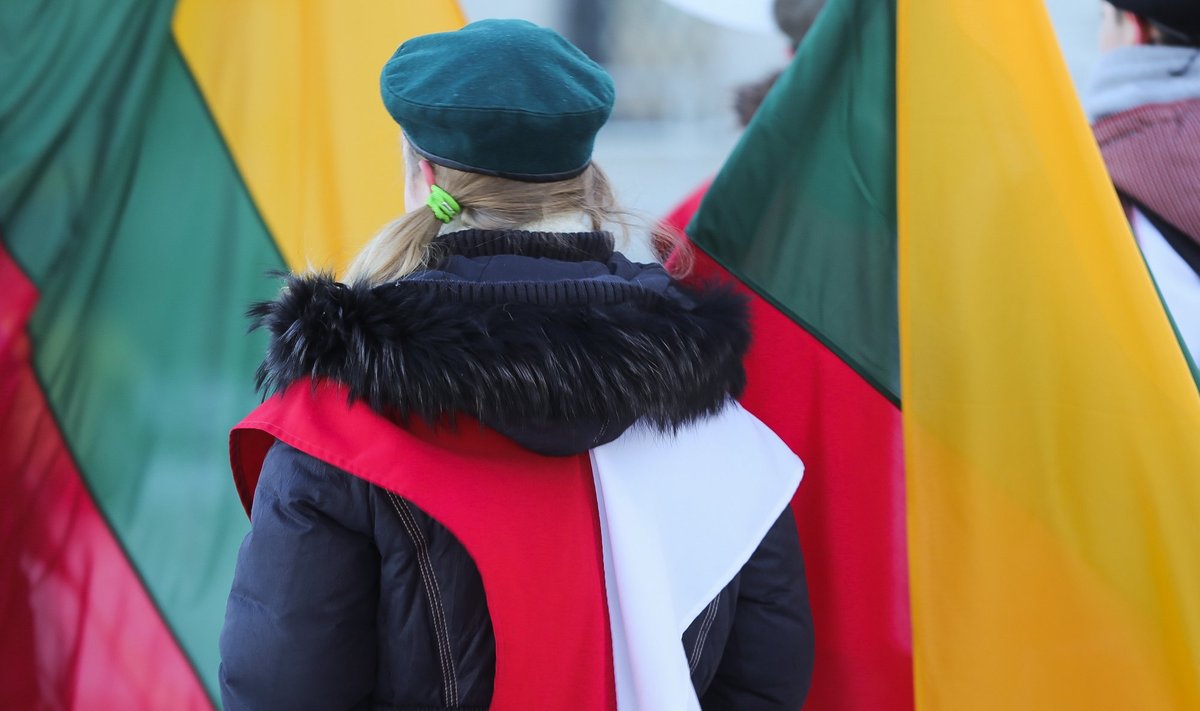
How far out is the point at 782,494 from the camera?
145cm

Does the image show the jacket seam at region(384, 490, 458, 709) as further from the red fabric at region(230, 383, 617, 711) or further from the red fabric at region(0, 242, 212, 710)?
the red fabric at region(0, 242, 212, 710)

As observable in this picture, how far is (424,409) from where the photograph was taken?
3.69ft

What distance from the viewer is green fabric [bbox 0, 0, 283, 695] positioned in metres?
1.80

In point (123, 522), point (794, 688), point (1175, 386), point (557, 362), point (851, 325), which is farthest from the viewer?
point (123, 522)

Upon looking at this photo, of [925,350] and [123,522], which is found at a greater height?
[925,350]

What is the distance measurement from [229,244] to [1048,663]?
1671mm

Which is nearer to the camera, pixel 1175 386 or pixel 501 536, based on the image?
pixel 501 536

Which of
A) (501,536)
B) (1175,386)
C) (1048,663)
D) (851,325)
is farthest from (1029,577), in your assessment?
(501,536)

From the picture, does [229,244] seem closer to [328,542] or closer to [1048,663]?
[328,542]

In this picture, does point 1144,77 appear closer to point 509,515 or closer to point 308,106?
point 509,515

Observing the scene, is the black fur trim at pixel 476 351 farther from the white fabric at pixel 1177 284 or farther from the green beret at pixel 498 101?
the white fabric at pixel 1177 284

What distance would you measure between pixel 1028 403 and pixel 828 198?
477 millimetres

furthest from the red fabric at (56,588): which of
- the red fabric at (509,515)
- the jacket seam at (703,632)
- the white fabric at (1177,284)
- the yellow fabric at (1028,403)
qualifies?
the white fabric at (1177,284)

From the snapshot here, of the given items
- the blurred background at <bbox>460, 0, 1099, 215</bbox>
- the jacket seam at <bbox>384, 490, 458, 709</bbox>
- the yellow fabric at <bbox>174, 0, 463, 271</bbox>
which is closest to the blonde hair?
the jacket seam at <bbox>384, 490, 458, 709</bbox>
